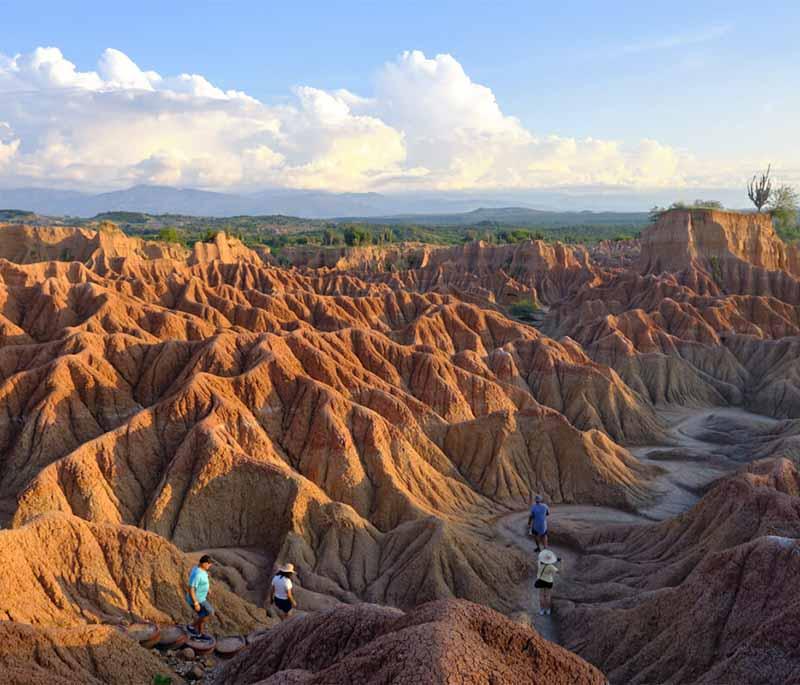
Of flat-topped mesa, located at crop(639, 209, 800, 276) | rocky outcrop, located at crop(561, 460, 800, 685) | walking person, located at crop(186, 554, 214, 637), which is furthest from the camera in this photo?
flat-topped mesa, located at crop(639, 209, 800, 276)

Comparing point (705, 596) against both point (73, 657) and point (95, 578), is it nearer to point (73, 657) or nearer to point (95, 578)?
point (73, 657)

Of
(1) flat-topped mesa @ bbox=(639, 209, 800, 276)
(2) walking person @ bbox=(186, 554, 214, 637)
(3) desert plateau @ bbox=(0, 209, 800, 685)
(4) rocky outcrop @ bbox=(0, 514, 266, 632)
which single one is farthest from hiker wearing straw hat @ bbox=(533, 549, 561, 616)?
(1) flat-topped mesa @ bbox=(639, 209, 800, 276)

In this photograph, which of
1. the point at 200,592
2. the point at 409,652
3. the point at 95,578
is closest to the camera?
the point at 409,652

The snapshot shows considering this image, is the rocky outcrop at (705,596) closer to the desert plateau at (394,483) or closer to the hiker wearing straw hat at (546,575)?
the desert plateau at (394,483)

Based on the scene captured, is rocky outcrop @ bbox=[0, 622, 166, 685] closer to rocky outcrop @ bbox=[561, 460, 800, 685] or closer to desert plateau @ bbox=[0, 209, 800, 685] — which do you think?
desert plateau @ bbox=[0, 209, 800, 685]

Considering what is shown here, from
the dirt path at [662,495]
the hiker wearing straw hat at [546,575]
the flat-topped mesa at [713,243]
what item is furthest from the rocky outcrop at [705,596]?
the flat-topped mesa at [713,243]

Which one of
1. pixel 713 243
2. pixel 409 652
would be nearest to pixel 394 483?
pixel 409 652
